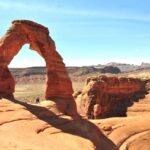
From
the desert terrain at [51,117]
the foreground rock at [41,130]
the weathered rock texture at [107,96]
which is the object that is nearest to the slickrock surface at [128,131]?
the desert terrain at [51,117]

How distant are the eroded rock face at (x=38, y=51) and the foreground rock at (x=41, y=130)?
169cm

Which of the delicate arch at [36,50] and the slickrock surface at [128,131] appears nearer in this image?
the delicate arch at [36,50]

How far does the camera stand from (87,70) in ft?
542

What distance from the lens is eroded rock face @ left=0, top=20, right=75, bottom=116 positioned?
24.8 m

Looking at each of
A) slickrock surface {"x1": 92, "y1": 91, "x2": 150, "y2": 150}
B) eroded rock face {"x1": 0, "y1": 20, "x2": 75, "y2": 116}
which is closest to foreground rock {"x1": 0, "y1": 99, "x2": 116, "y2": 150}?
eroded rock face {"x1": 0, "y1": 20, "x2": 75, "y2": 116}

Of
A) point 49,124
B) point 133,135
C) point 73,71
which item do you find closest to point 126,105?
point 133,135

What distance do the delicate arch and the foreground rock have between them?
172cm

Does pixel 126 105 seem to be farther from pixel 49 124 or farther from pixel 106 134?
pixel 49 124

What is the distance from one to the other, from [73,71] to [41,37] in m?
138

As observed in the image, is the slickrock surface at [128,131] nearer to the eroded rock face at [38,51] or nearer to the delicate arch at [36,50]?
the eroded rock face at [38,51]

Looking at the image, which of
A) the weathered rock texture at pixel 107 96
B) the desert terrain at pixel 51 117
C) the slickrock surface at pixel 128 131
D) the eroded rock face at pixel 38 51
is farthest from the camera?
the weathered rock texture at pixel 107 96

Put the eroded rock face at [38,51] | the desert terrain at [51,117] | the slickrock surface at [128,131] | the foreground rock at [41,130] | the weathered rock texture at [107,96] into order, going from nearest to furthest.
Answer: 1. the foreground rock at [41,130]
2. the desert terrain at [51,117]
3. the eroded rock face at [38,51]
4. the slickrock surface at [128,131]
5. the weathered rock texture at [107,96]

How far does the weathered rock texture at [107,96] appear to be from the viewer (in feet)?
149

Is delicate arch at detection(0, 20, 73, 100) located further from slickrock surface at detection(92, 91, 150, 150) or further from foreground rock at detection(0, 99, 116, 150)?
slickrock surface at detection(92, 91, 150, 150)
